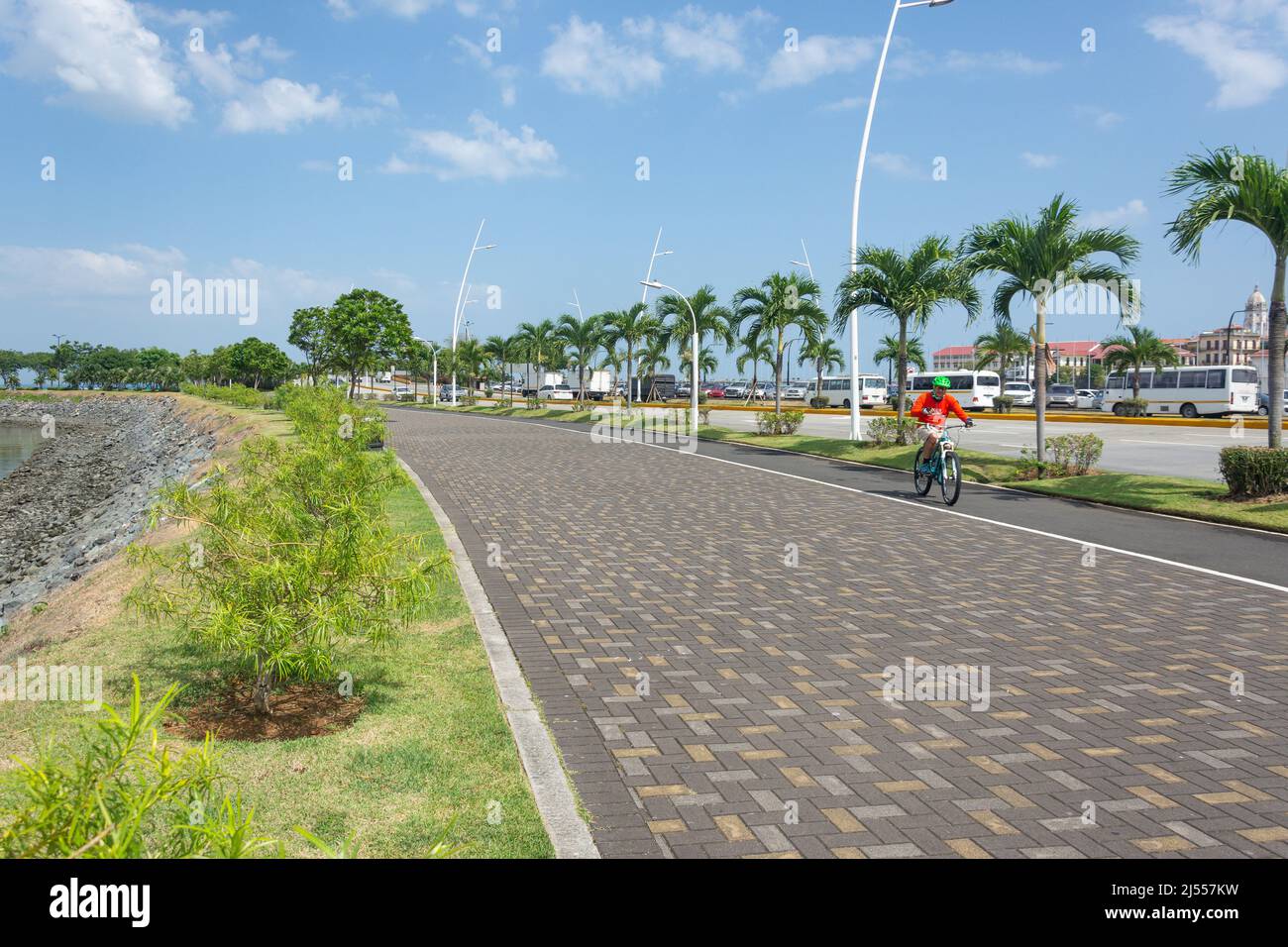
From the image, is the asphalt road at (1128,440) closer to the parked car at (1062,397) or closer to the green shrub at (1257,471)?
the green shrub at (1257,471)

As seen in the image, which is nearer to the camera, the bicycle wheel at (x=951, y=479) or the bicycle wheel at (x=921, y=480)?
the bicycle wheel at (x=951, y=479)

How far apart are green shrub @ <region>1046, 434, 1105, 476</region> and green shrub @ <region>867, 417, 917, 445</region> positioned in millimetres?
5273

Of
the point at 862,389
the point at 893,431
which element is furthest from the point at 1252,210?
the point at 862,389

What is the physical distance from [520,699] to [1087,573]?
652 centimetres

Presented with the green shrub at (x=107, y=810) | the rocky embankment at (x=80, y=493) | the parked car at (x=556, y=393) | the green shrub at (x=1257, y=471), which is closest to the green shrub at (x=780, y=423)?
the green shrub at (x=1257, y=471)

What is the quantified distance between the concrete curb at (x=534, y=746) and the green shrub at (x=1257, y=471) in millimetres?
11565

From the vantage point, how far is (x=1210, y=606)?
8203 millimetres

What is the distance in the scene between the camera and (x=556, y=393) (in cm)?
7781

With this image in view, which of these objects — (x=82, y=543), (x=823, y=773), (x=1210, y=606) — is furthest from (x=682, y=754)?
(x=82, y=543)

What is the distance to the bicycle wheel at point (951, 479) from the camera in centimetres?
1464

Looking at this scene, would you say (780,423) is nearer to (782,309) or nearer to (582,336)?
(782,309)

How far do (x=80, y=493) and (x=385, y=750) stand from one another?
34186mm

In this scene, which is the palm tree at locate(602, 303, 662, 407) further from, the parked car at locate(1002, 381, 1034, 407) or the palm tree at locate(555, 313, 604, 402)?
the parked car at locate(1002, 381, 1034, 407)
